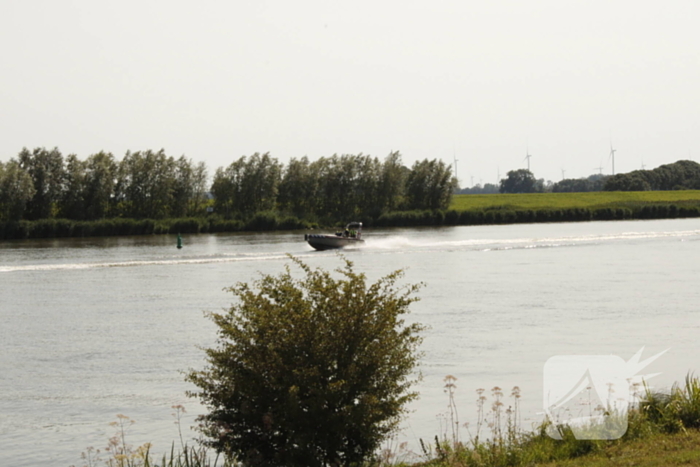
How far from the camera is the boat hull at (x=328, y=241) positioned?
65.0 metres

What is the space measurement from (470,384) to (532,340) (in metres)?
5.39

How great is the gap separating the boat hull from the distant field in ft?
183

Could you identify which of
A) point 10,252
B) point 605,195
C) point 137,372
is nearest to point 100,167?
point 10,252

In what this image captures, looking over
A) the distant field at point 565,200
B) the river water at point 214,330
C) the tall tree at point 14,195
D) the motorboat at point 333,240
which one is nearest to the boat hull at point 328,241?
the motorboat at point 333,240

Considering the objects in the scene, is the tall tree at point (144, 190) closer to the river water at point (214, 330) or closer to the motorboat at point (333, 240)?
the motorboat at point (333, 240)

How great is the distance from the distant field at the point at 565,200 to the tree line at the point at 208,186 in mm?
9636

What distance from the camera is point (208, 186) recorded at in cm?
11731

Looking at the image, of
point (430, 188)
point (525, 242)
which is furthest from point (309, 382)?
point (430, 188)

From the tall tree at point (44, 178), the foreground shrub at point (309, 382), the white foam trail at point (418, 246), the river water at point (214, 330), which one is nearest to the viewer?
the foreground shrub at point (309, 382)

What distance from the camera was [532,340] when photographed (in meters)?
21.8

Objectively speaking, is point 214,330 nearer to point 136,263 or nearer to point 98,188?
point 136,263

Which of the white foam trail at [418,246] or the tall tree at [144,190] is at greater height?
the tall tree at [144,190]

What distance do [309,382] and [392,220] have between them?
10896 centimetres

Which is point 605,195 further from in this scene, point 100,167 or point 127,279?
point 127,279
